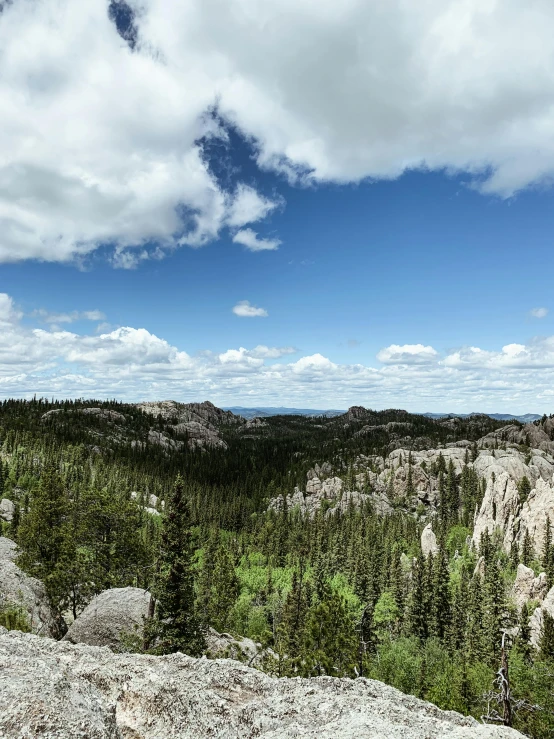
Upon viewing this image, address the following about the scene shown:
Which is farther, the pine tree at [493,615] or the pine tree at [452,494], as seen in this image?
the pine tree at [452,494]

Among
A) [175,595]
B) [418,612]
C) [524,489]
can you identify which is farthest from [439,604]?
[524,489]

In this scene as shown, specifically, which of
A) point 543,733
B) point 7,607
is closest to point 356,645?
point 543,733

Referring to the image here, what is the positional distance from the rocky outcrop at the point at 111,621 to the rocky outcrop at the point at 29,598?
4115 mm

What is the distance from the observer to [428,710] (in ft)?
30.2

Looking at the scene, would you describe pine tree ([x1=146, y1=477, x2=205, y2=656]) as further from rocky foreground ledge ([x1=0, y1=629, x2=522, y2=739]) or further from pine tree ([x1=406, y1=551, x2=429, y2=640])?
pine tree ([x1=406, y1=551, x2=429, y2=640])

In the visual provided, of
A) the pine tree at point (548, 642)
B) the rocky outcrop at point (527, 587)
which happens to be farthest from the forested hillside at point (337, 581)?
the rocky outcrop at point (527, 587)

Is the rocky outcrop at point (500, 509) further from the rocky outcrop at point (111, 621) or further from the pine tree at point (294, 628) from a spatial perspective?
the rocky outcrop at point (111, 621)

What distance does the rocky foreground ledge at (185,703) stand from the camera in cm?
632

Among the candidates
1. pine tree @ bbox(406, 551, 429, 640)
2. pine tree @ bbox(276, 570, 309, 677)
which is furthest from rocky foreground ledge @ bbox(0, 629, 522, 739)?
pine tree @ bbox(406, 551, 429, 640)

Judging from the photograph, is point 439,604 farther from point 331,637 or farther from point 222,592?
point 331,637

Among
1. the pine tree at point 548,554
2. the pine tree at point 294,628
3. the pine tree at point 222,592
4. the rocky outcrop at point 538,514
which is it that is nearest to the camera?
the pine tree at point 294,628

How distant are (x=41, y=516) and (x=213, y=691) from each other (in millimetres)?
37259

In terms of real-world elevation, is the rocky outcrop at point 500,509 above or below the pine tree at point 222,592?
below

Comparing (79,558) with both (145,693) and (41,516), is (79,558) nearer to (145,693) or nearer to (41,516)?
(41,516)
